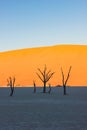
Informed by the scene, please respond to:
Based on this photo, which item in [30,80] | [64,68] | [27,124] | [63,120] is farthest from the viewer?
[64,68]

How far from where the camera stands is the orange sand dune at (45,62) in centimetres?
6438

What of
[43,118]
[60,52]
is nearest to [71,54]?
[60,52]

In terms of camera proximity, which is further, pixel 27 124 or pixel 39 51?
pixel 39 51

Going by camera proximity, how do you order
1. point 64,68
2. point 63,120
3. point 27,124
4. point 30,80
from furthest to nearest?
point 64,68, point 30,80, point 63,120, point 27,124

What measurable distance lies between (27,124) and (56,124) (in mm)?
867

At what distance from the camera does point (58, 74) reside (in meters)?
67.5

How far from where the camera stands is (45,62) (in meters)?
76.9

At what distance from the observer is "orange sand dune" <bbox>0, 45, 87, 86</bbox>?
64375 mm

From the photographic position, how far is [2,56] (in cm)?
9375

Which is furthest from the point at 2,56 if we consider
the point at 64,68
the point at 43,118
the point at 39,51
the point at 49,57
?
the point at 43,118

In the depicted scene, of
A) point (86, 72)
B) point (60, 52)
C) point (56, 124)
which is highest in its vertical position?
point (60, 52)

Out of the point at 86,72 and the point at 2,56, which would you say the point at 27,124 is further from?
the point at 2,56

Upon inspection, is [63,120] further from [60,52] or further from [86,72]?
[60,52]

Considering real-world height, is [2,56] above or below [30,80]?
above
